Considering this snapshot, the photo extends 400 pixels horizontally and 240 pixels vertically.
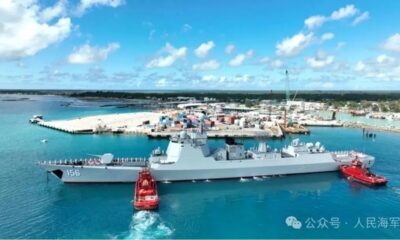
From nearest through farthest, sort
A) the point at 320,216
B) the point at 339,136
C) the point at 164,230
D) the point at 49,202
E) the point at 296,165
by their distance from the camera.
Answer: the point at 164,230
the point at 320,216
the point at 49,202
the point at 296,165
the point at 339,136

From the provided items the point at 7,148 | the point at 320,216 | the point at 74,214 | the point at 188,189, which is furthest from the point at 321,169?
the point at 7,148

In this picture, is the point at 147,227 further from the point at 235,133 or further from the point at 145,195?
the point at 235,133

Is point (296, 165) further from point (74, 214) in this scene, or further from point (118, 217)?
point (74, 214)

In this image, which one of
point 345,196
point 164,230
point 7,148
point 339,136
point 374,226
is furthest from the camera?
point 339,136

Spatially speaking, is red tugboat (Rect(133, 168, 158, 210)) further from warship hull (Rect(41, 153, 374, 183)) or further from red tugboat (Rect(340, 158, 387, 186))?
red tugboat (Rect(340, 158, 387, 186))

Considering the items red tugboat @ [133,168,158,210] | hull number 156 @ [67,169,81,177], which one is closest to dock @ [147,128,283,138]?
hull number 156 @ [67,169,81,177]

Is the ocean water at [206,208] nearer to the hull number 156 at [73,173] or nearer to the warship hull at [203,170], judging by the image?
the warship hull at [203,170]
